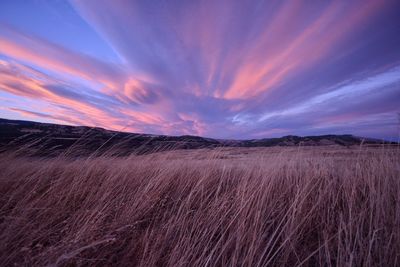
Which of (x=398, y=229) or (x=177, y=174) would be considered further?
(x=177, y=174)

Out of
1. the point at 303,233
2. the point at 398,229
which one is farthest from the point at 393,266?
the point at 303,233

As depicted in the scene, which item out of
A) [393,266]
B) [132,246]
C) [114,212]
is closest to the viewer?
[393,266]

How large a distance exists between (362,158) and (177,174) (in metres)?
3.35

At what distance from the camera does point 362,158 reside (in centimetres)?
339

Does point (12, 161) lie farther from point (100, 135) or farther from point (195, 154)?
point (195, 154)

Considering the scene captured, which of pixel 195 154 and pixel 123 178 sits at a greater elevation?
pixel 195 154

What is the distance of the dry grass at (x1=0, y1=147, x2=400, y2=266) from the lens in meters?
1.27

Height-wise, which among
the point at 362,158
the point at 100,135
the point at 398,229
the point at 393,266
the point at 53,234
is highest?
the point at 100,135

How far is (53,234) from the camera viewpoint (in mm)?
1632

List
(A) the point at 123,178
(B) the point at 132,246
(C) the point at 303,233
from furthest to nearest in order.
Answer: (A) the point at 123,178
(C) the point at 303,233
(B) the point at 132,246

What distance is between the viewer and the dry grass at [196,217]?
4.17 ft

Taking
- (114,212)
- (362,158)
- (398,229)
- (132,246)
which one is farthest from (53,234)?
(362,158)

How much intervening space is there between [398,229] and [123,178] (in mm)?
2892

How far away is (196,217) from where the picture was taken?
177 centimetres
